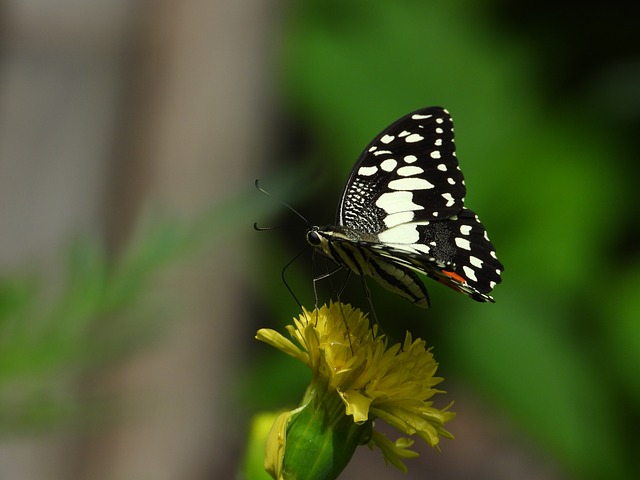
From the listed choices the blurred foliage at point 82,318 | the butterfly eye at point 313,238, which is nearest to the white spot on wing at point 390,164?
the blurred foliage at point 82,318

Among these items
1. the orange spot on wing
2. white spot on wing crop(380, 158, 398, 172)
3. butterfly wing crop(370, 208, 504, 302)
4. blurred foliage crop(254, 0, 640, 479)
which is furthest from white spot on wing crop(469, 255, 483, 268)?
blurred foliage crop(254, 0, 640, 479)

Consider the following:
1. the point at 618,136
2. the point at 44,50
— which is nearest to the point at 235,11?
the point at 44,50

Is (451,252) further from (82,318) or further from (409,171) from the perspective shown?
(82,318)

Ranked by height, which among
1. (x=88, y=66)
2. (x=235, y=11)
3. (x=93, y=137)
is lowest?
(x=93, y=137)

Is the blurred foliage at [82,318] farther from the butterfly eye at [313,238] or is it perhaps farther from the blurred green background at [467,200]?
the blurred green background at [467,200]

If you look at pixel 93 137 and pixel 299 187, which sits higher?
pixel 299 187

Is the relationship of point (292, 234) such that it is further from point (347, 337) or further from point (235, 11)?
point (347, 337)
